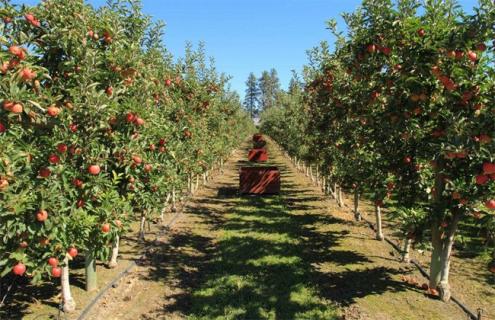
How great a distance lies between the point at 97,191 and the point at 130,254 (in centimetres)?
494

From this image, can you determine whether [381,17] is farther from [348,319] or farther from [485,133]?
[348,319]

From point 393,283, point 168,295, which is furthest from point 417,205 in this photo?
point 168,295

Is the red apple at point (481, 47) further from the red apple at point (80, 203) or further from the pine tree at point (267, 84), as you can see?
the pine tree at point (267, 84)

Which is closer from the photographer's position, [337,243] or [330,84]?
[337,243]

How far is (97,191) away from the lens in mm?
6719

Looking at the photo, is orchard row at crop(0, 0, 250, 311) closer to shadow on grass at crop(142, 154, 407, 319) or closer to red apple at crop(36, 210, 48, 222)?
red apple at crop(36, 210, 48, 222)

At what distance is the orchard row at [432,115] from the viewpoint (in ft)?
19.6

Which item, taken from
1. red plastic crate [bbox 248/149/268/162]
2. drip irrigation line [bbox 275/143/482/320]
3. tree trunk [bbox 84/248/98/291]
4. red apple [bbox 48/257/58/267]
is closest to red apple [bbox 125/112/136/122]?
red apple [bbox 48/257/58/267]

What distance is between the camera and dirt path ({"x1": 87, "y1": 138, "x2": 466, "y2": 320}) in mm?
7715

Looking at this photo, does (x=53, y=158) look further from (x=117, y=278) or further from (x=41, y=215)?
(x=117, y=278)

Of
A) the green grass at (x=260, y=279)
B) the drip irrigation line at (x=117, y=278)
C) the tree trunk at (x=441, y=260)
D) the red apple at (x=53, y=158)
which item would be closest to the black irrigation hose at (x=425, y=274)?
the tree trunk at (x=441, y=260)

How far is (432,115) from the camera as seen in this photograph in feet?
23.6

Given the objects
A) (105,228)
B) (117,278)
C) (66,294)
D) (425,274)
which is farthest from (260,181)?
(105,228)

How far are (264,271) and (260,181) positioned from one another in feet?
35.5
